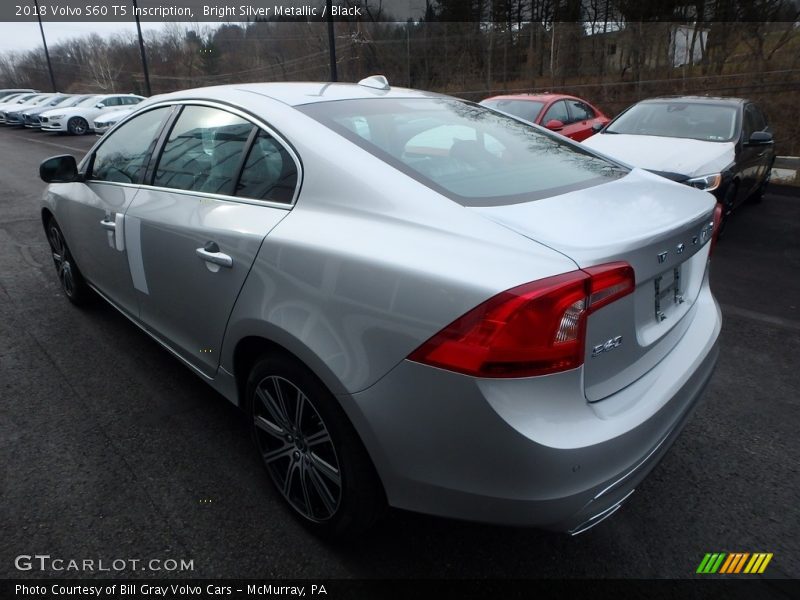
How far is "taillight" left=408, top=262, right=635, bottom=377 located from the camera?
144 centimetres

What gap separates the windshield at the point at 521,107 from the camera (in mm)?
9188

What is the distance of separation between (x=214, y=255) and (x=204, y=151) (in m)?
0.65

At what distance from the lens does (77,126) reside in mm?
21188

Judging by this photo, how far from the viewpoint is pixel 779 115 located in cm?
1571

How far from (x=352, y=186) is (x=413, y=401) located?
0.77 meters

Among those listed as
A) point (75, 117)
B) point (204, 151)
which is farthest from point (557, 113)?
point (75, 117)

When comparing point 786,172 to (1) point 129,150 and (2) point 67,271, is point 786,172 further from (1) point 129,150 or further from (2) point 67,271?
(2) point 67,271

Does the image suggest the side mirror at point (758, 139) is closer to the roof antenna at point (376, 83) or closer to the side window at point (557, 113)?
the side window at point (557, 113)

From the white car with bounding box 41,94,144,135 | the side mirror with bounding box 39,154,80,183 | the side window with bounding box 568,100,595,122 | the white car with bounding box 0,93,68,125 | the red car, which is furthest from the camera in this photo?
the white car with bounding box 0,93,68,125

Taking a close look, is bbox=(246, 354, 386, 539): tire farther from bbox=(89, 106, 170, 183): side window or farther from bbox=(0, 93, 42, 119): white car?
bbox=(0, 93, 42, 119): white car

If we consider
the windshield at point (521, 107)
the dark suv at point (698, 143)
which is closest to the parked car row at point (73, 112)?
the windshield at point (521, 107)

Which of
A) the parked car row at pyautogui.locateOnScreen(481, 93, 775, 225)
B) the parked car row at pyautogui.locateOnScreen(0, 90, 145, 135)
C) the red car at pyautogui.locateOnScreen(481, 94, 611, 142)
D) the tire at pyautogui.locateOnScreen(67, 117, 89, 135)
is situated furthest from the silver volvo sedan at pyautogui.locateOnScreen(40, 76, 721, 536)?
the tire at pyautogui.locateOnScreen(67, 117, 89, 135)

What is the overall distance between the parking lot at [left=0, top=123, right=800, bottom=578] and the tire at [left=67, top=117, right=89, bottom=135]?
68.4 feet

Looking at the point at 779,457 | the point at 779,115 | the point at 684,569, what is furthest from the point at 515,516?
the point at 779,115
